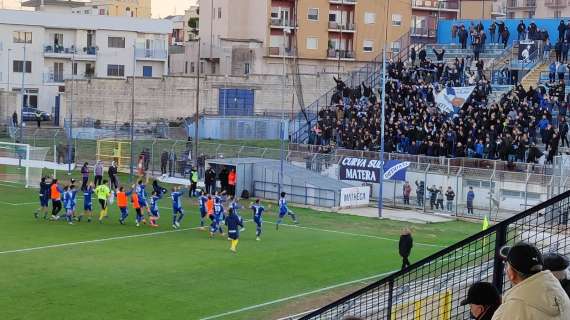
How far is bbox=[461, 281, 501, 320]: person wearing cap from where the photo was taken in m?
6.72

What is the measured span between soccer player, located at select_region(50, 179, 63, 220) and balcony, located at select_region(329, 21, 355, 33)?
148 feet

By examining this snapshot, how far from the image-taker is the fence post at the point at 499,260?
8.34 m

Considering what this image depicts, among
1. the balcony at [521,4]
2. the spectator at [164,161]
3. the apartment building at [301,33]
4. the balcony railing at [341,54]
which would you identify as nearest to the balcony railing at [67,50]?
the apartment building at [301,33]

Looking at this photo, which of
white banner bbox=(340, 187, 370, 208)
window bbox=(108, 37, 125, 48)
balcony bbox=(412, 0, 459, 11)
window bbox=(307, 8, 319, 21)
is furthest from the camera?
balcony bbox=(412, 0, 459, 11)

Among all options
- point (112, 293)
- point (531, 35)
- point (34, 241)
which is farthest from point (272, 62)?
point (112, 293)

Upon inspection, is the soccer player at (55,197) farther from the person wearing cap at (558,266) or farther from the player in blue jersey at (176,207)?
the person wearing cap at (558,266)

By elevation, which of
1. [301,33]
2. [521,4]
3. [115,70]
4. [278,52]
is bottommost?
[115,70]

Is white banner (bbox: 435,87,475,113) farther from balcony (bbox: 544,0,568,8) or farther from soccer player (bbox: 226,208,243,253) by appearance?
balcony (bbox: 544,0,568,8)

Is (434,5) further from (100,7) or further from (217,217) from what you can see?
(217,217)

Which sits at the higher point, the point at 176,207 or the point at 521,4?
the point at 521,4

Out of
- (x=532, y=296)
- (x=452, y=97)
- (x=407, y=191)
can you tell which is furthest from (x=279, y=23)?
(x=532, y=296)

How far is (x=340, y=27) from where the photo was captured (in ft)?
256

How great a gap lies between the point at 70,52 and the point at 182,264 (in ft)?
169

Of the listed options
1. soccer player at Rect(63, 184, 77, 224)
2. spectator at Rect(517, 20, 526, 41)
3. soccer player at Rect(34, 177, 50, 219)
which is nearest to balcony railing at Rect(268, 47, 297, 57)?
spectator at Rect(517, 20, 526, 41)
